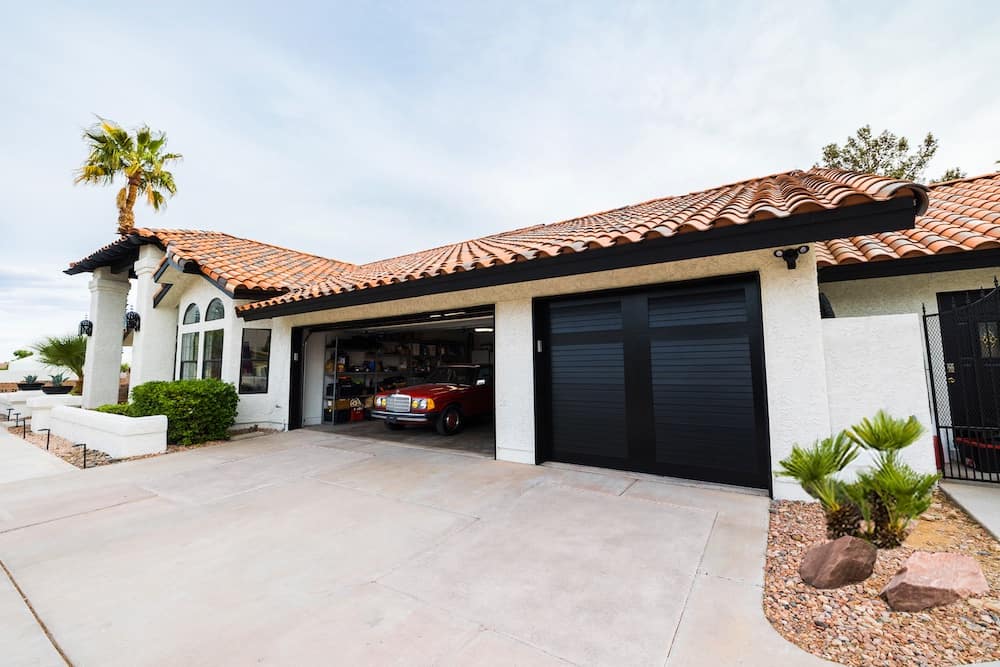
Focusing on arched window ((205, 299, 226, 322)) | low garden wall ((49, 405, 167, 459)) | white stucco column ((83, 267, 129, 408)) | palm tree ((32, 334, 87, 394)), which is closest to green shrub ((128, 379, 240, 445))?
low garden wall ((49, 405, 167, 459))

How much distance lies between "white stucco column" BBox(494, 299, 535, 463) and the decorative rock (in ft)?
11.4

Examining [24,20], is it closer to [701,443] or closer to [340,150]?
[340,150]

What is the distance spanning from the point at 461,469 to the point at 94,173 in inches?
574

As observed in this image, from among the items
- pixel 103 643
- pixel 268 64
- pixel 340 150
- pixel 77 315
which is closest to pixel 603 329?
pixel 103 643

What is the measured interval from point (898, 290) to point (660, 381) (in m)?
3.53

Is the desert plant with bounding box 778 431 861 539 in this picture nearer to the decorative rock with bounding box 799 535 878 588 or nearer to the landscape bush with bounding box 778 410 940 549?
the landscape bush with bounding box 778 410 940 549

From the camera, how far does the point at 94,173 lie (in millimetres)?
11438

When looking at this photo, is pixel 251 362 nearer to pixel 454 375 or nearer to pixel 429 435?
pixel 429 435

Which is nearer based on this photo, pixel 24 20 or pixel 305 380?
pixel 24 20

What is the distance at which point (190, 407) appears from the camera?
24.2 ft

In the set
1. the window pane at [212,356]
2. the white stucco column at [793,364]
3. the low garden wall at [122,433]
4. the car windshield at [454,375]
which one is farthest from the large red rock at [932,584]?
the window pane at [212,356]

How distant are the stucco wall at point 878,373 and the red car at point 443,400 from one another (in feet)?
20.7

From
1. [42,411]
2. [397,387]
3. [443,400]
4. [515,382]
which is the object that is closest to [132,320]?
[42,411]

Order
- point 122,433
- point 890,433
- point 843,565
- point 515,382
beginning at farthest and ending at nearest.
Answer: point 122,433 < point 515,382 < point 890,433 < point 843,565
